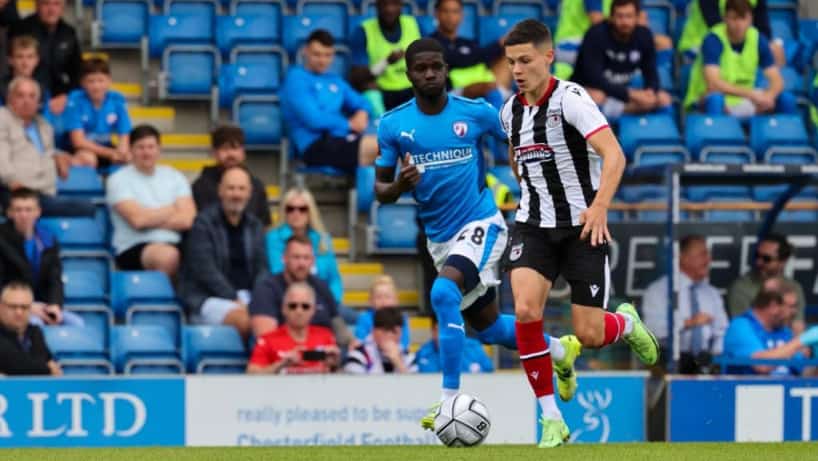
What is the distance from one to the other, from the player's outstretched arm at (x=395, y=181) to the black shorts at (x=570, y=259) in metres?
0.70

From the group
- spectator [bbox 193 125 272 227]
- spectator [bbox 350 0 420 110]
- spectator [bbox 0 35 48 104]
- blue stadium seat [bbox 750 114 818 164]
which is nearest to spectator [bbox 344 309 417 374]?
spectator [bbox 193 125 272 227]

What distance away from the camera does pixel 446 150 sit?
9391mm

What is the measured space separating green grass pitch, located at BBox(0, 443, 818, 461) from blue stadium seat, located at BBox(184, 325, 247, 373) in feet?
11.1

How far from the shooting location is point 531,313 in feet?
27.8

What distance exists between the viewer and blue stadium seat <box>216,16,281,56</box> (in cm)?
1553

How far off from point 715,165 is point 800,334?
1.37 m

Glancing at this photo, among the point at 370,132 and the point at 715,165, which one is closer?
the point at 715,165

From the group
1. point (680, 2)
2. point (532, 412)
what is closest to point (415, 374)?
point (532, 412)

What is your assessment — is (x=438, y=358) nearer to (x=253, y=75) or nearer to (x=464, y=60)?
(x=464, y=60)

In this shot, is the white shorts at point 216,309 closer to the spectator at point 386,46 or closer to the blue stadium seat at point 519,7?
the spectator at point 386,46

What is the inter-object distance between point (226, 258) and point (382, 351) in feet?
4.84

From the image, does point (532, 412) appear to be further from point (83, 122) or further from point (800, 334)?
point (83, 122)

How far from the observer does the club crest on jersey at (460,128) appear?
→ 9359mm

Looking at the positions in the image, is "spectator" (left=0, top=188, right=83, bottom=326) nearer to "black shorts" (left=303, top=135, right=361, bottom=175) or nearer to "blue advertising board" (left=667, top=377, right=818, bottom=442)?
"black shorts" (left=303, top=135, right=361, bottom=175)
